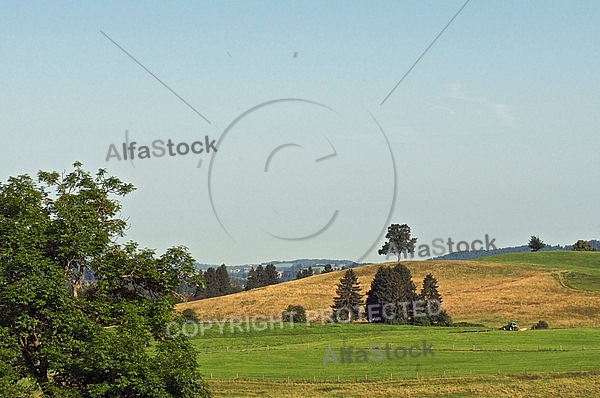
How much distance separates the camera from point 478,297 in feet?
447

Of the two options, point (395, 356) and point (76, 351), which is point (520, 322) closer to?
point (395, 356)

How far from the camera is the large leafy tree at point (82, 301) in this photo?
29344 mm

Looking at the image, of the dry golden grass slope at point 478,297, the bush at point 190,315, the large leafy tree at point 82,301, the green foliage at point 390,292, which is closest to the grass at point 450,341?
the dry golden grass slope at point 478,297

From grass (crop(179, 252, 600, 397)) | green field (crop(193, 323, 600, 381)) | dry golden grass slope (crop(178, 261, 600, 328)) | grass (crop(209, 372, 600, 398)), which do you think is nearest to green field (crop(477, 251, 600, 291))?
grass (crop(179, 252, 600, 397))

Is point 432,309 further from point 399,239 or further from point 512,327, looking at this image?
point 399,239

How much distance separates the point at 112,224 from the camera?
3309 centimetres

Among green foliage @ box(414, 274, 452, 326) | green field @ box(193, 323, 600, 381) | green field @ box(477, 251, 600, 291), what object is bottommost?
green field @ box(193, 323, 600, 381)

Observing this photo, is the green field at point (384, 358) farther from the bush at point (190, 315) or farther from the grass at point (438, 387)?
the bush at point (190, 315)

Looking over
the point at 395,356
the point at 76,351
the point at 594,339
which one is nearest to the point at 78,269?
the point at 76,351

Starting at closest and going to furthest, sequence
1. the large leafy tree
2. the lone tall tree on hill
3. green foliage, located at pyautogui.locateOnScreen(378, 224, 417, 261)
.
Answer: the large leafy tree
the lone tall tree on hill
green foliage, located at pyautogui.locateOnScreen(378, 224, 417, 261)

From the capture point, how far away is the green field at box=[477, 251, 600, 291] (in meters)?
146

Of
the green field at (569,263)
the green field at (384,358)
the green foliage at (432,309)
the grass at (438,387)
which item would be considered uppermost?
the green field at (569,263)

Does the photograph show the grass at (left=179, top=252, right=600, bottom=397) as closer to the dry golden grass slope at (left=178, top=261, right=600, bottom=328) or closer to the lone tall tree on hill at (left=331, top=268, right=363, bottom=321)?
the dry golden grass slope at (left=178, top=261, right=600, bottom=328)

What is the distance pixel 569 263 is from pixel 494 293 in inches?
1716
